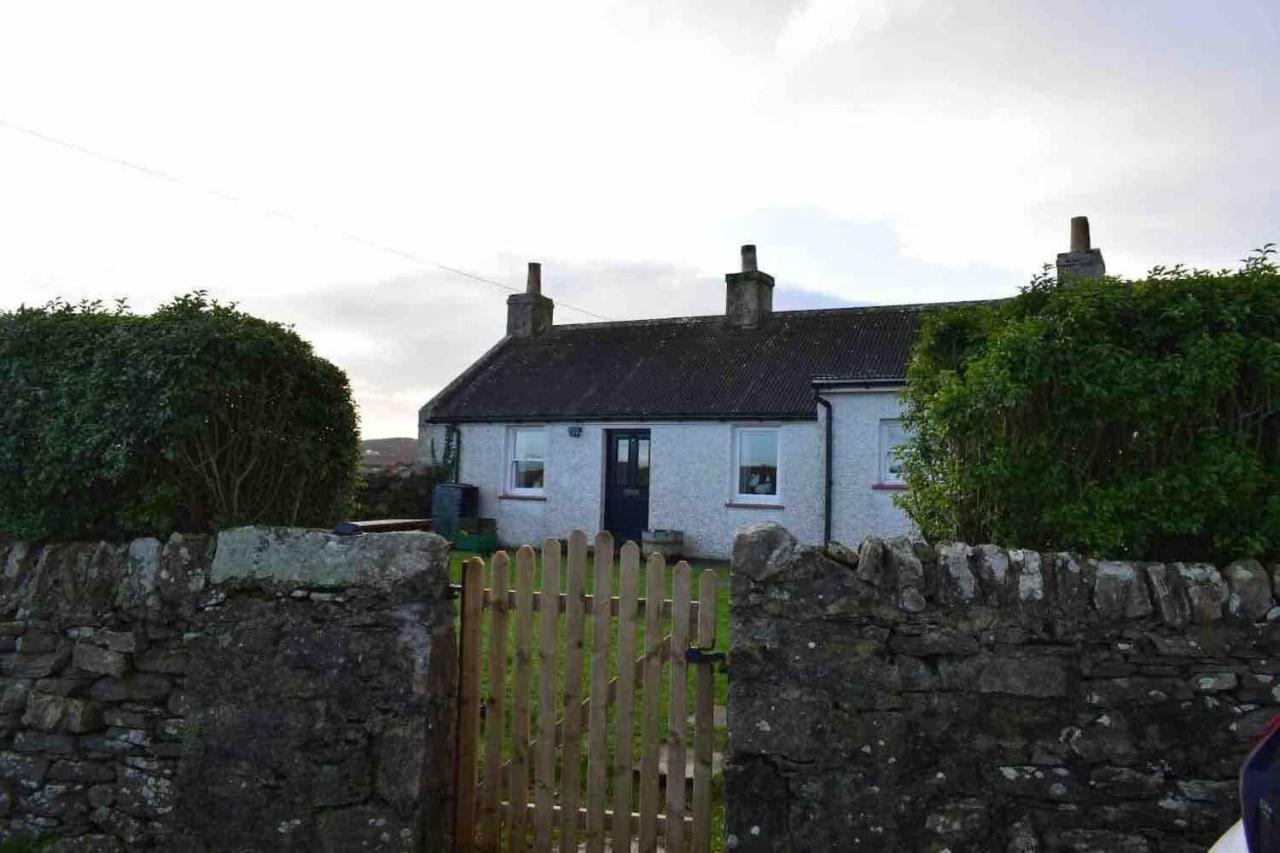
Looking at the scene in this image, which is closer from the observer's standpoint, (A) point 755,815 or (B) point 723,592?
(A) point 755,815

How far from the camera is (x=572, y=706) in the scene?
13.4 feet

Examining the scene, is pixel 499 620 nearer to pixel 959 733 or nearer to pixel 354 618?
pixel 354 618

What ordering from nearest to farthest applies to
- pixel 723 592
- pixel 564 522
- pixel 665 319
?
pixel 723 592 < pixel 564 522 < pixel 665 319

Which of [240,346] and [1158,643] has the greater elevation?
[240,346]

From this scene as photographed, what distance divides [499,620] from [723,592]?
5.91m

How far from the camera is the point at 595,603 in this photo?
408cm

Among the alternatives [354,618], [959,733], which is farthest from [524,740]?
[959,733]

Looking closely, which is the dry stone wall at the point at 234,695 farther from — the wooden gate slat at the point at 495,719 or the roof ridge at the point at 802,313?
the roof ridge at the point at 802,313

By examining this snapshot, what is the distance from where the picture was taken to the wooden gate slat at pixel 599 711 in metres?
4.01

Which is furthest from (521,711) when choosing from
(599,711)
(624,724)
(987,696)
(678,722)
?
(987,696)

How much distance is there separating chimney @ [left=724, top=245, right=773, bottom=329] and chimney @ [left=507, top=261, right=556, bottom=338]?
4974 millimetres

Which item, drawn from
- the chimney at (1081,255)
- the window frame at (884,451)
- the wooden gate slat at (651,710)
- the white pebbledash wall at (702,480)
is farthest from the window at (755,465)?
the wooden gate slat at (651,710)

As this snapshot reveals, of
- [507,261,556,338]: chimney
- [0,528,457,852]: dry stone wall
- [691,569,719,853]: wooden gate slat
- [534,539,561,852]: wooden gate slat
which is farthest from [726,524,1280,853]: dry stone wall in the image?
[507,261,556,338]: chimney

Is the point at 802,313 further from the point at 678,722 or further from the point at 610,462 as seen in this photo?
the point at 678,722
